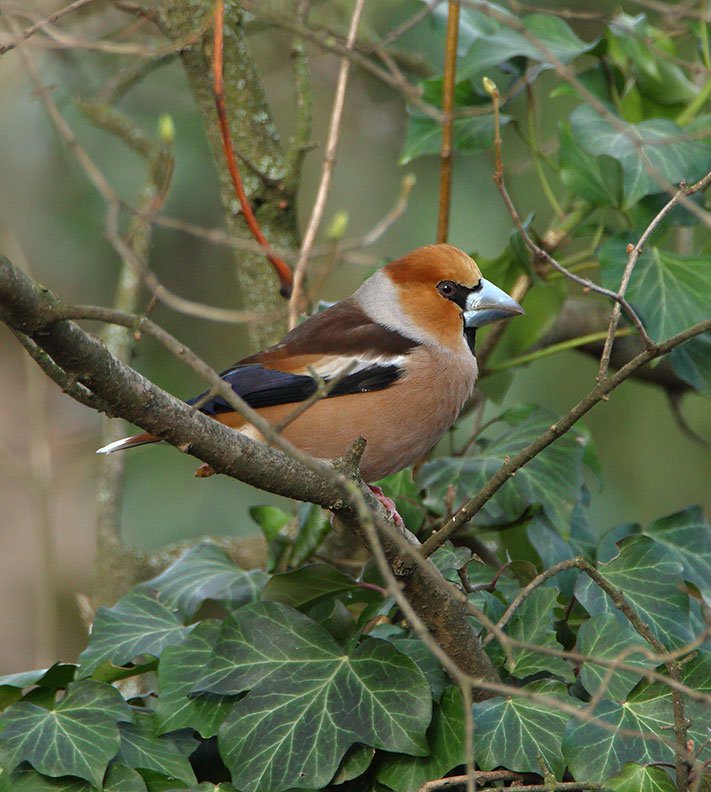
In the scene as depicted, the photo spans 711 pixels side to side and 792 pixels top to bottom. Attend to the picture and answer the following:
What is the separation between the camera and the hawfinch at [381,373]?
3264 mm

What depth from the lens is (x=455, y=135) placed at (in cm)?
360

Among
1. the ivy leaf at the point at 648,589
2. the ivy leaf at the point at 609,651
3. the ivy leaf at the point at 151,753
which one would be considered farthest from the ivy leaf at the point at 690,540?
the ivy leaf at the point at 151,753

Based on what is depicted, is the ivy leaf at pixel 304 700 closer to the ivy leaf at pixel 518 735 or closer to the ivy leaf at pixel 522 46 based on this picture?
the ivy leaf at pixel 518 735

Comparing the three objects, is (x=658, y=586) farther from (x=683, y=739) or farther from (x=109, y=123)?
(x=109, y=123)

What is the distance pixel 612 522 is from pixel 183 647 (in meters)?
3.32

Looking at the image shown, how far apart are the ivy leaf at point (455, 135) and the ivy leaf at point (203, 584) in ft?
4.82

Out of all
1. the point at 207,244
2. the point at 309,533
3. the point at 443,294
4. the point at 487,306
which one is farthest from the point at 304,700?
the point at 207,244

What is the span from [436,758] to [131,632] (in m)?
0.84

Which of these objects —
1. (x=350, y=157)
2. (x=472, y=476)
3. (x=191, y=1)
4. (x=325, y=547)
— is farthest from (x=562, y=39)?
(x=350, y=157)

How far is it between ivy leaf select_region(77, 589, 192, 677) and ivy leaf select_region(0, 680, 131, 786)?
0.14 metres

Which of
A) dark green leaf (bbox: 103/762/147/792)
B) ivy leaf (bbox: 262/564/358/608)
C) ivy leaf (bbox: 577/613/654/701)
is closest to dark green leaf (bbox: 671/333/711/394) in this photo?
ivy leaf (bbox: 577/613/654/701)

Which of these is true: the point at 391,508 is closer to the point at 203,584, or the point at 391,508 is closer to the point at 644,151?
the point at 203,584

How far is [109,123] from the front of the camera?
4.39 metres

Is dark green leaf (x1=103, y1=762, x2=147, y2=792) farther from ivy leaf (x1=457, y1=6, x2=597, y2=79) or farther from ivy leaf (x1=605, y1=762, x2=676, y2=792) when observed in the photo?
ivy leaf (x1=457, y1=6, x2=597, y2=79)
